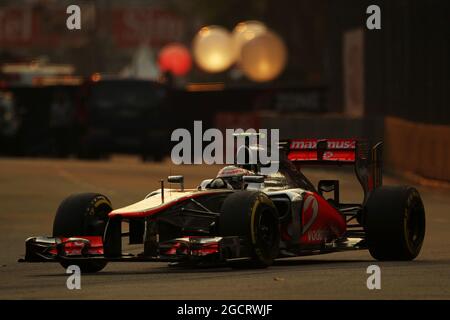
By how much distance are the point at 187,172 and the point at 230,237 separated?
2315 centimetres

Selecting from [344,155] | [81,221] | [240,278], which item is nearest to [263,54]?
[344,155]

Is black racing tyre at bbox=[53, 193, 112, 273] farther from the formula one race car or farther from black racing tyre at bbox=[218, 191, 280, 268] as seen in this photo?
black racing tyre at bbox=[218, 191, 280, 268]

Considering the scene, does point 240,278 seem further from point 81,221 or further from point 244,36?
point 244,36

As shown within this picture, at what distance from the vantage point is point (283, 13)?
7269 centimetres

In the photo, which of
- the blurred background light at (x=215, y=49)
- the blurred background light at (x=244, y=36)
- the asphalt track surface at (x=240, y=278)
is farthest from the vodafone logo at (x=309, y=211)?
the blurred background light at (x=215, y=49)

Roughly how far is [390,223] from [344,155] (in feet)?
5.47

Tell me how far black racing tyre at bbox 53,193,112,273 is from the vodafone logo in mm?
1883

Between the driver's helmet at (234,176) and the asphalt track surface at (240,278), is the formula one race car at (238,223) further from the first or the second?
the asphalt track surface at (240,278)

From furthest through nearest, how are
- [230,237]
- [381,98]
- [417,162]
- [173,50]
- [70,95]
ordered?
[173,50], [70,95], [381,98], [417,162], [230,237]

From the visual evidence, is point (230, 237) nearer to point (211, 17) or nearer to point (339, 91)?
point (339, 91)

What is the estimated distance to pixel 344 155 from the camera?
1736 cm

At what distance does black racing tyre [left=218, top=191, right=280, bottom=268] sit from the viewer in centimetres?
1486

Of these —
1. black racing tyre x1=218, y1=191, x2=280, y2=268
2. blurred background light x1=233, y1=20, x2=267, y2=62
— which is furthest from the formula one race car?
blurred background light x1=233, y1=20, x2=267, y2=62

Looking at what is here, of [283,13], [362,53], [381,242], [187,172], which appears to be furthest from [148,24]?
[381,242]
